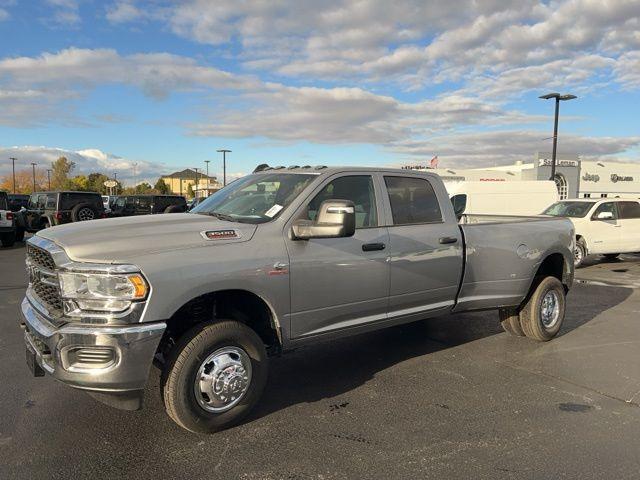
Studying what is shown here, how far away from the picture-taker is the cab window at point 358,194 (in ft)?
14.4

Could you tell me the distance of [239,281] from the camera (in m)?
3.63

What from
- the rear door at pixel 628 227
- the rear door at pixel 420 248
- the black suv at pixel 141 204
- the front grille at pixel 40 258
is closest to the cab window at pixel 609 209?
the rear door at pixel 628 227

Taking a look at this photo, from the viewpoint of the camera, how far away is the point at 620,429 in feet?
12.5

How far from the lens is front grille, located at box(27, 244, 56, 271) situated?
11.3 ft

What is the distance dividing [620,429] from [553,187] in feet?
64.4

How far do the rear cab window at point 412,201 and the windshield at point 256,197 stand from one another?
850mm

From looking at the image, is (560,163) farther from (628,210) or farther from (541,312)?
(541,312)

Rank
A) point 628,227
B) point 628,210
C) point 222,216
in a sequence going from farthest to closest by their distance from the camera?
point 628,210 < point 628,227 < point 222,216

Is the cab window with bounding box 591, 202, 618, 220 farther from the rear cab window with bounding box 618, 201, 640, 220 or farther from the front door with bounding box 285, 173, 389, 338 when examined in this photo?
the front door with bounding box 285, 173, 389, 338

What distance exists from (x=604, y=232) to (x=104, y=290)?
13123 mm

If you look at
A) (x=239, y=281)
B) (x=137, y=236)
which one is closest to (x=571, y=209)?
(x=239, y=281)

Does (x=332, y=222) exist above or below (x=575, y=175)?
below

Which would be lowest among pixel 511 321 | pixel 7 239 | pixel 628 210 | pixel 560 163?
pixel 7 239

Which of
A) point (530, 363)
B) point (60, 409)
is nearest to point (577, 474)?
point (530, 363)
